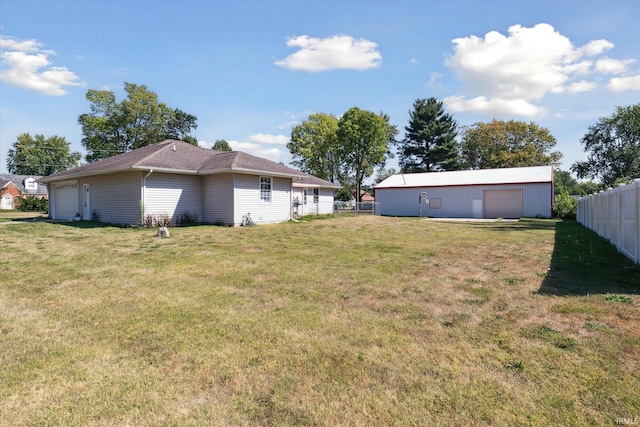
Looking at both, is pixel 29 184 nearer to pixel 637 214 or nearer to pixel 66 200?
pixel 66 200

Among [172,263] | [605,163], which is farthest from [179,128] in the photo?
[605,163]

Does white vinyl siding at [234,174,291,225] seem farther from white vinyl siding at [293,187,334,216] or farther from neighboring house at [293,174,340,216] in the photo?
white vinyl siding at [293,187,334,216]

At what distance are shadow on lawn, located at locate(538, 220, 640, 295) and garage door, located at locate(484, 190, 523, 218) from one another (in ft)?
61.8

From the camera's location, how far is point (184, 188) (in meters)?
16.6

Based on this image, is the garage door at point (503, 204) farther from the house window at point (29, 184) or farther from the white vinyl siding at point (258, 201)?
the house window at point (29, 184)

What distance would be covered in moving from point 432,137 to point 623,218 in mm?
44542

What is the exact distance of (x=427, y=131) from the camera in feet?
162

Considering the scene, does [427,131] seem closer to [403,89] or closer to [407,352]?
[403,89]

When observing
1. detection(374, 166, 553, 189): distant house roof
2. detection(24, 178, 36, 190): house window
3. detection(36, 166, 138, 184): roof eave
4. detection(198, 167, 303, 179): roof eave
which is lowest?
detection(198, 167, 303, 179): roof eave

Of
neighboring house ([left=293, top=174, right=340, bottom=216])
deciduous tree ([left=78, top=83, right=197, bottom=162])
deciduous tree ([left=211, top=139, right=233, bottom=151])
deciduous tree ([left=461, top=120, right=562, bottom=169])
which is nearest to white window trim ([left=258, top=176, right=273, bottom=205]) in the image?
neighboring house ([left=293, top=174, right=340, bottom=216])

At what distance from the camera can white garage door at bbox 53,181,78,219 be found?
19516mm

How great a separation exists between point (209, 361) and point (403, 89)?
19.1 meters

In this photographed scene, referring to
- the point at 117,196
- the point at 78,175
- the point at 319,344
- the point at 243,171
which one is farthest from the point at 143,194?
the point at 319,344

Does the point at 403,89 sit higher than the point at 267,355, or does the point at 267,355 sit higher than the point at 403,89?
the point at 403,89
